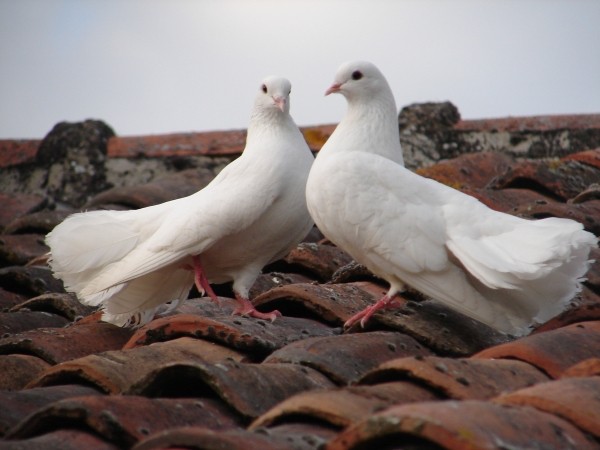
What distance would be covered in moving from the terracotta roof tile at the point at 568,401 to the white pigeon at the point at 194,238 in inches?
83.3

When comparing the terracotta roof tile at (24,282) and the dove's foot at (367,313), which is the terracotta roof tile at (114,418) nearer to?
the dove's foot at (367,313)

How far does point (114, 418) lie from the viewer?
2.88 m

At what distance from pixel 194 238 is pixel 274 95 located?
0.91 meters

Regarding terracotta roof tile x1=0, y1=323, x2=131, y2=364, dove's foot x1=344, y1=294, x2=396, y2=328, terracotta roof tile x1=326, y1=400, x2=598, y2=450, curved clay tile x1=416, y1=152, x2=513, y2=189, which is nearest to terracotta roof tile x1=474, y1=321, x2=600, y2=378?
dove's foot x1=344, y1=294, x2=396, y2=328

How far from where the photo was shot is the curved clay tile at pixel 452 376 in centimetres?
306

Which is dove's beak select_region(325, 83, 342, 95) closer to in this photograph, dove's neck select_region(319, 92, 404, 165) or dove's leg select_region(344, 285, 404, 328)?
dove's neck select_region(319, 92, 404, 165)

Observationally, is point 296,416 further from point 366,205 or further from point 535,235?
point 366,205

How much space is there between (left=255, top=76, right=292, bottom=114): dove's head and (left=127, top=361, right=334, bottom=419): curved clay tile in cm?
226

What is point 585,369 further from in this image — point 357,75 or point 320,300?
point 357,75

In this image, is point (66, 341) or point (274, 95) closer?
point (66, 341)

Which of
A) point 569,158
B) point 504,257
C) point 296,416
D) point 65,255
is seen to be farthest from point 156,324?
point 569,158

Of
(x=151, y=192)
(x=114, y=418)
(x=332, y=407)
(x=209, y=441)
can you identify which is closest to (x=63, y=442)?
(x=114, y=418)

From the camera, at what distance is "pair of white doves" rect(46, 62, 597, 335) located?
4.07m

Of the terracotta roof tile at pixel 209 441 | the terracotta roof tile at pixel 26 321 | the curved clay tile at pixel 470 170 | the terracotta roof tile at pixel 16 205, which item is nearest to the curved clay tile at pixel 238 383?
the terracotta roof tile at pixel 209 441
